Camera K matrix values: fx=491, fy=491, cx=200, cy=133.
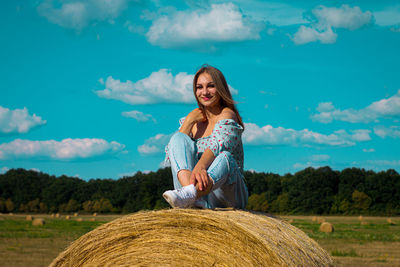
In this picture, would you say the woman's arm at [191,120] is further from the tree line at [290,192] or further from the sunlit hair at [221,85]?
the tree line at [290,192]

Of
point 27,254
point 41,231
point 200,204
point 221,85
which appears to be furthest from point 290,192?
point 200,204

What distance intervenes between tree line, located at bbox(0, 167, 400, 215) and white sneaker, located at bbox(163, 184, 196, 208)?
141 ft

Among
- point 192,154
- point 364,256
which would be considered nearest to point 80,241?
point 192,154

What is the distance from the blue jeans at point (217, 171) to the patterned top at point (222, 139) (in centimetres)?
16

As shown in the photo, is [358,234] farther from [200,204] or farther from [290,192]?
[290,192]

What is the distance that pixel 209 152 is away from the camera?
169 inches

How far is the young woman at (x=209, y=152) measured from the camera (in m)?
3.90

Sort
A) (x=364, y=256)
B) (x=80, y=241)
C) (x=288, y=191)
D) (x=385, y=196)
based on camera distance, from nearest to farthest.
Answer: (x=80, y=241) → (x=364, y=256) → (x=385, y=196) → (x=288, y=191)

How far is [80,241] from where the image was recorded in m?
4.11

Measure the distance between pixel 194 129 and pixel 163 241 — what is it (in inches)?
63.5

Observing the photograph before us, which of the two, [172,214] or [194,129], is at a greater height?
[194,129]

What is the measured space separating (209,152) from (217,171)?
322 mm

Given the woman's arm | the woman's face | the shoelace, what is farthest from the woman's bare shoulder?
the shoelace

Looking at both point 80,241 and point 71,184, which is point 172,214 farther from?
point 71,184
